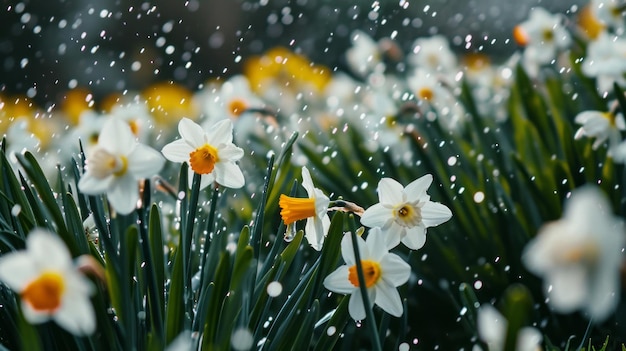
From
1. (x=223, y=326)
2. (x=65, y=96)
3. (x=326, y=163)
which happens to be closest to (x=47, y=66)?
(x=65, y=96)

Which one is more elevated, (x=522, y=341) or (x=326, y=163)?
(x=326, y=163)

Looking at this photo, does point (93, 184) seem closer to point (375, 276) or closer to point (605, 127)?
point (375, 276)

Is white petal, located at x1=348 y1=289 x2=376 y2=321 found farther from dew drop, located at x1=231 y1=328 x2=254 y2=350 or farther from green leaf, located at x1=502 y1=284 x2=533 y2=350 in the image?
green leaf, located at x1=502 y1=284 x2=533 y2=350

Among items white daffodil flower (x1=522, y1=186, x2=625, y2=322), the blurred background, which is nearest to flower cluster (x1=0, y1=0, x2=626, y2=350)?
white daffodil flower (x1=522, y1=186, x2=625, y2=322)

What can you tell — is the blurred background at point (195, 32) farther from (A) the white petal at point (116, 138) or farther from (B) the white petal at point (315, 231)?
(A) the white petal at point (116, 138)

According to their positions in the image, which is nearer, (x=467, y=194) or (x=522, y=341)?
(x=522, y=341)

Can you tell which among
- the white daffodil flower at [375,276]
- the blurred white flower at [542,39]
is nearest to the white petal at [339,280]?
the white daffodil flower at [375,276]

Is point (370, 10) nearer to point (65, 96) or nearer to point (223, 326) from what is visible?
point (65, 96)

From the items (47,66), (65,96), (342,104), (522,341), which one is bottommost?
(522,341)
